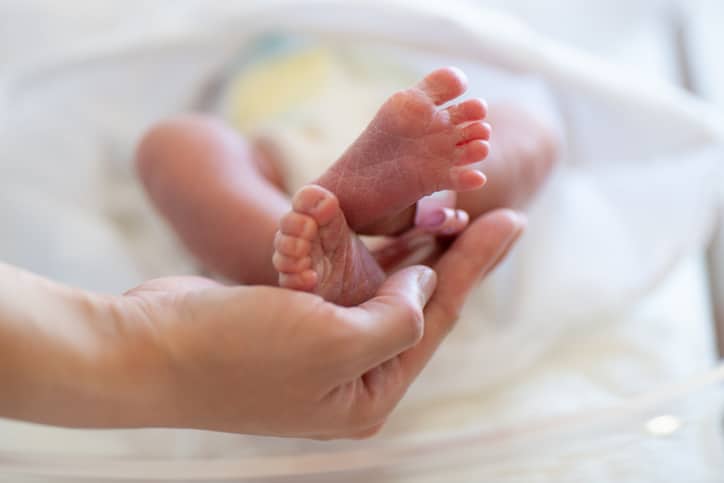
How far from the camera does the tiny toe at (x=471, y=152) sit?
0.47m

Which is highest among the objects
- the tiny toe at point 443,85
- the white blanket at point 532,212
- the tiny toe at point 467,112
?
the tiny toe at point 443,85

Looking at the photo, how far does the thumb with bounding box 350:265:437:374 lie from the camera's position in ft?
1.43

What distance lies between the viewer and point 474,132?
1.54 feet

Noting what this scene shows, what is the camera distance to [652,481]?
0.66 m

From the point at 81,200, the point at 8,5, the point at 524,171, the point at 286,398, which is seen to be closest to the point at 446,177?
the point at 286,398

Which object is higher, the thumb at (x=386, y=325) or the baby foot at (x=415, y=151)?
the baby foot at (x=415, y=151)

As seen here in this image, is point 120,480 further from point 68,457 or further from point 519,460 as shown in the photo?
point 519,460

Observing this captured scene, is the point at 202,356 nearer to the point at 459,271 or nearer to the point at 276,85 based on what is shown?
the point at 459,271

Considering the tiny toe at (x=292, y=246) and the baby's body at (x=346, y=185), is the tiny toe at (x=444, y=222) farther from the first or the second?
the tiny toe at (x=292, y=246)

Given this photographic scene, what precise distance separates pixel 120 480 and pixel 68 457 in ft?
0.21

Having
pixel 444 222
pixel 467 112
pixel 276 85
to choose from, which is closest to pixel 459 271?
pixel 444 222

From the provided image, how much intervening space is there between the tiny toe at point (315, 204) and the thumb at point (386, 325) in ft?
0.18

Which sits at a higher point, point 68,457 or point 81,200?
point 81,200

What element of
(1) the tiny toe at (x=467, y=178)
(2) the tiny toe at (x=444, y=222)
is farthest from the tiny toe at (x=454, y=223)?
(1) the tiny toe at (x=467, y=178)
